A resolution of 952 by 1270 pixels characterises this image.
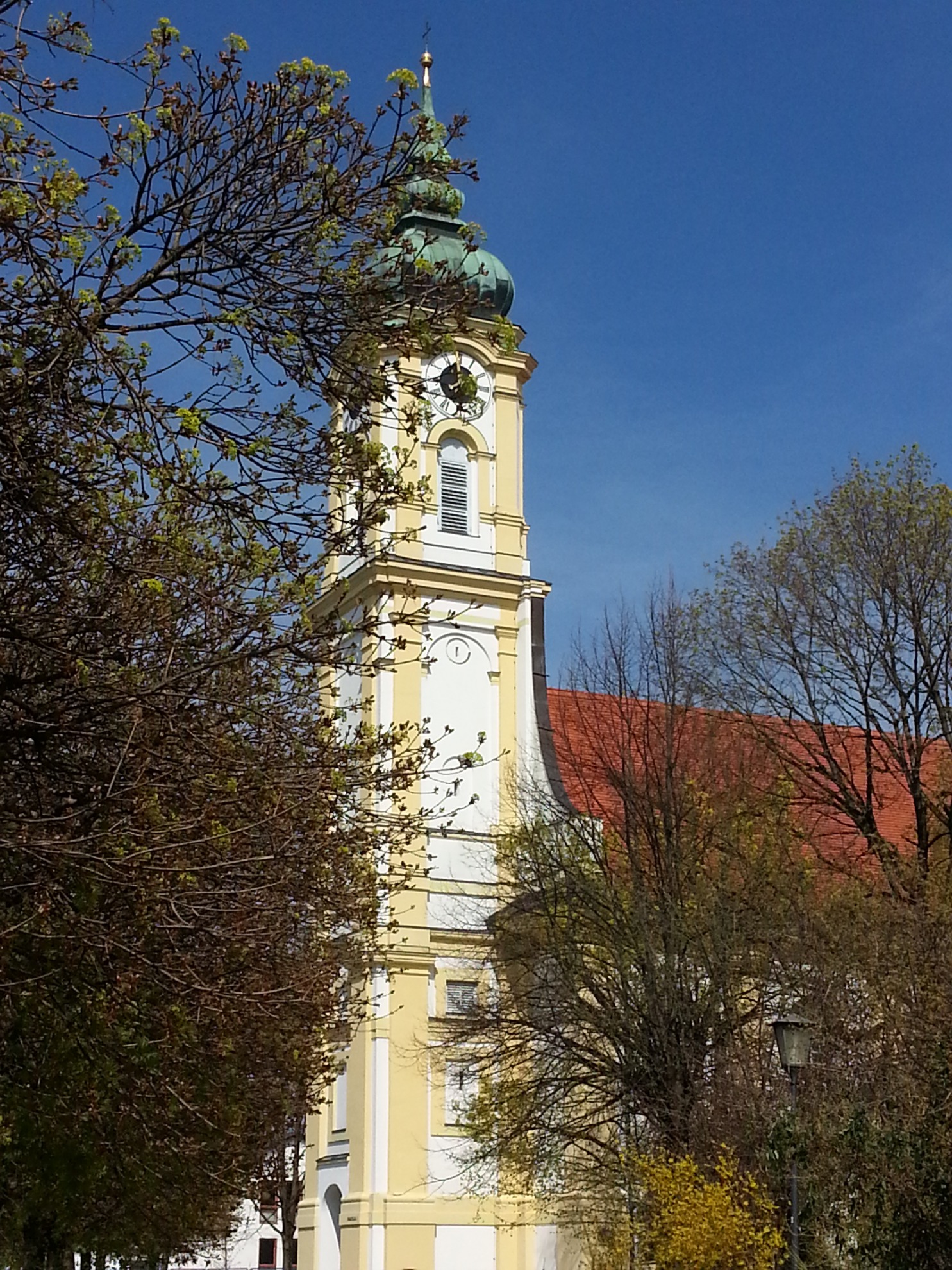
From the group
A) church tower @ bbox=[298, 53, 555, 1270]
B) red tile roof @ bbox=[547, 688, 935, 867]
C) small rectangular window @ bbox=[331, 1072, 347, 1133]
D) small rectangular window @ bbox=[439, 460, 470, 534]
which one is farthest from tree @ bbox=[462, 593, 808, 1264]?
small rectangular window @ bbox=[439, 460, 470, 534]

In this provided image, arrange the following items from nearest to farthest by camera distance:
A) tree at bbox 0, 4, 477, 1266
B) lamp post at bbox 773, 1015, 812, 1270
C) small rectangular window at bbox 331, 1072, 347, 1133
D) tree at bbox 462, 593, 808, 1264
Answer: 1. tree at bbox 0, 4, 477, 1266
2. lamp post at bbox 773, 1015, 812, 1270
3. tree at bbox 462, 593, 808, 1264
4. small rectangular window at bbox 331, 1072, 347, 1133

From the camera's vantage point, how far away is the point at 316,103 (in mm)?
9641

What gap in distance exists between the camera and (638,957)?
21359 mm

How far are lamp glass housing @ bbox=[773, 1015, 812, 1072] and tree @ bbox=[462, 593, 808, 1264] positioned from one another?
3998mm

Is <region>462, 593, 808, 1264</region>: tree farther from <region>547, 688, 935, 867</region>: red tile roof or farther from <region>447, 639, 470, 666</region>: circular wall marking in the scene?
<region>447, 639, 470, 666</region>: circular wall marking

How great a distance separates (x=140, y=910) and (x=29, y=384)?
2.92 meters

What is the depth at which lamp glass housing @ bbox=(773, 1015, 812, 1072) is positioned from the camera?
1497 centimetres

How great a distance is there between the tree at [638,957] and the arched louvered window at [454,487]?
9383mm

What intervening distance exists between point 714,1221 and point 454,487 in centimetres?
1987

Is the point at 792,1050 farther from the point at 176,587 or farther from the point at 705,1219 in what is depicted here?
the point at 176,587

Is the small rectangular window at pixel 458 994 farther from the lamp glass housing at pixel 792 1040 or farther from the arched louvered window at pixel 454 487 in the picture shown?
the lamp glass housing at pixel 792 1040

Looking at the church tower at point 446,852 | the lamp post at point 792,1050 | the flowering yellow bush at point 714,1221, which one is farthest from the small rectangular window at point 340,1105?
the lamp post at point 792,1050

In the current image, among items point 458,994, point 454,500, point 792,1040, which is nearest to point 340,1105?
point 458,994

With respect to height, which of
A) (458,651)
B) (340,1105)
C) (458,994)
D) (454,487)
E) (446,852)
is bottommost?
(340,1105)
